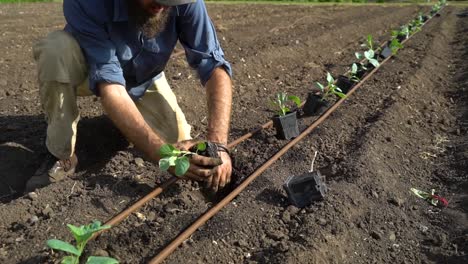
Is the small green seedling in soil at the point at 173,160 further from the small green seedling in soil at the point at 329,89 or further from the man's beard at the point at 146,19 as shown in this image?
the small green seedling in soil at the point at 329,89

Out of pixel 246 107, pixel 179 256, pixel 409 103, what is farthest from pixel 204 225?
pixel 409 103

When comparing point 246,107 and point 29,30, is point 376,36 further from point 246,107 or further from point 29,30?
point 29,30

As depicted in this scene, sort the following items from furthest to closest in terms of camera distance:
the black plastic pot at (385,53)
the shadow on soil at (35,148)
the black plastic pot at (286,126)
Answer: the black plastic pot at (385,53)
the black plastic pot at (286,126)
the shadow on soil at (35,148)

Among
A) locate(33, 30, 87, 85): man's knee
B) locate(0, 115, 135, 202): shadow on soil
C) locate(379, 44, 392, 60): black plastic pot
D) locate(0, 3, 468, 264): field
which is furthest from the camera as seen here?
locate(379, 44, 392, 60): black plastic pot

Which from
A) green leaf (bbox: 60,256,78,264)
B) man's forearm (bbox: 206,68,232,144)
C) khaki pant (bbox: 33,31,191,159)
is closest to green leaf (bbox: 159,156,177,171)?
man's forearm (bbox: 206,68,232,144)

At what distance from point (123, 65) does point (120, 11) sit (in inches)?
17.9

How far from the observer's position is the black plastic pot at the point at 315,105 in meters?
3.92

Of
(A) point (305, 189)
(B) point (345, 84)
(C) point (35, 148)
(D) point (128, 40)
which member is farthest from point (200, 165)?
(B) point (345, 84)

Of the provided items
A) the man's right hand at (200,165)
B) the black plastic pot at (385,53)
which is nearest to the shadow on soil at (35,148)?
the man's right hand at (200,165)

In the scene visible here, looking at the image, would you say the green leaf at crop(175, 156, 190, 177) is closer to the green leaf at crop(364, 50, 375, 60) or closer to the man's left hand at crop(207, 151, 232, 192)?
the man's left hand at crop(207, 151, 232, 192)

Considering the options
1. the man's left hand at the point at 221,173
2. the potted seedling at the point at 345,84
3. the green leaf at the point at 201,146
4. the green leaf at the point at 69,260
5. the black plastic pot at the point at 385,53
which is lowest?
the black plastic pot at the point at 385,53

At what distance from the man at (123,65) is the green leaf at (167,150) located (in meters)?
0.11

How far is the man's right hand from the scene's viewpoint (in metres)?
2.20

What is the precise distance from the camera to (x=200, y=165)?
222 cm
